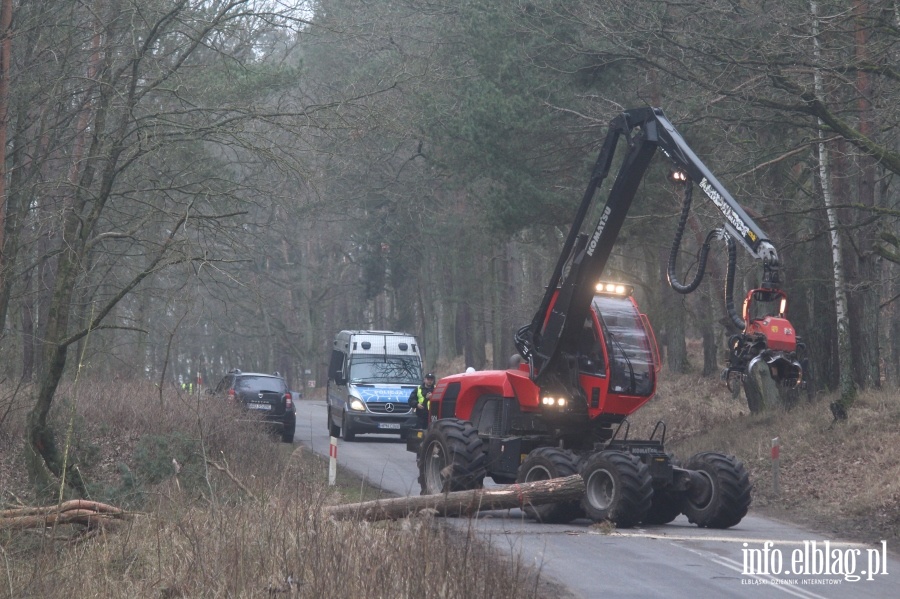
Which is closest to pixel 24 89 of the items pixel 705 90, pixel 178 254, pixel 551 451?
pixel 178 254

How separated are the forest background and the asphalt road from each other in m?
4.42

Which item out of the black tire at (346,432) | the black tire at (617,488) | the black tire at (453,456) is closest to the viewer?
the black tire at (617,488)

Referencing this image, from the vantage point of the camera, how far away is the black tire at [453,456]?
1399 centimetres

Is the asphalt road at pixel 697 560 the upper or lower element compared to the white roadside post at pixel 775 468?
lower

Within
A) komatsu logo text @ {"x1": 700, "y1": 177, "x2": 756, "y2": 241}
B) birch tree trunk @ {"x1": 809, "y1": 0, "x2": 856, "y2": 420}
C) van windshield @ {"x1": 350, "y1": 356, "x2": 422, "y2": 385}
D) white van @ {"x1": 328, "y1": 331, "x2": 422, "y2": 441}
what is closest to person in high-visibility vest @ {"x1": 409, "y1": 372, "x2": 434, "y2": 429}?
white van @ {"x1": 328, "y1": 331, "x2": 422, "y2": 441}

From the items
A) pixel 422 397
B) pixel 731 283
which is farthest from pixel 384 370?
pixel 731 283

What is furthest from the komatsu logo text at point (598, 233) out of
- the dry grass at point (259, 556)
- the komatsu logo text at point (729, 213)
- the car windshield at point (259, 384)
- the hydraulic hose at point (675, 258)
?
the car windshield at point (259, 384)

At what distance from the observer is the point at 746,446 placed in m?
20.6

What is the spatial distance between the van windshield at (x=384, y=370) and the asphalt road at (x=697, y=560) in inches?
560

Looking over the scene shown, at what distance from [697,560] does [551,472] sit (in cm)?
257

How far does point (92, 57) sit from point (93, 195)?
3.95 meters

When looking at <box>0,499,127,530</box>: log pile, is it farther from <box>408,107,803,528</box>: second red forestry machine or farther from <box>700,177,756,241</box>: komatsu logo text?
<box>700,177,756,241</box>: komatsu logo text

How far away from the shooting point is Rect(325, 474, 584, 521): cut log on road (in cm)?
1013

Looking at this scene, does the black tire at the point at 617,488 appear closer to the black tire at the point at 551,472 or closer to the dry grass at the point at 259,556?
the black tire at the point at 551,472
